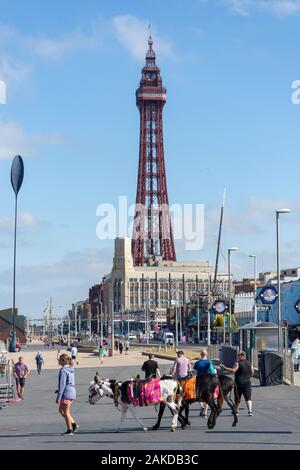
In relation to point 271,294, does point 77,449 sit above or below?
below

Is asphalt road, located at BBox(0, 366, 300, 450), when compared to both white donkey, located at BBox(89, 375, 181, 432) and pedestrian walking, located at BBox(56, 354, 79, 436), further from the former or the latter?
pedestrian walking, located at BBox(56, 354, 79, 436)

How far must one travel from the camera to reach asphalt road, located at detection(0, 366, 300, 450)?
15.6 meters

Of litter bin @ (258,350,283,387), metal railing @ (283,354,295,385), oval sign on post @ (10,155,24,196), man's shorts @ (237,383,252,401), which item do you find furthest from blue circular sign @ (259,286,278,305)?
oval sign on post @ (10,155,24,196)

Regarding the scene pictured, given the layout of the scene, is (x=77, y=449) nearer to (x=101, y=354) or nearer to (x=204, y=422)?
(x=204, y=422)

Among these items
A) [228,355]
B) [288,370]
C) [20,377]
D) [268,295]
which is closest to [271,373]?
[288,370]

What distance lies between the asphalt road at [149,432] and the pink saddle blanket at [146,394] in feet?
1.89

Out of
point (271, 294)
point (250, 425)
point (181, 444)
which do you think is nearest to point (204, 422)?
point (250, 425)

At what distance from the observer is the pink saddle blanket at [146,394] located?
58.2ft

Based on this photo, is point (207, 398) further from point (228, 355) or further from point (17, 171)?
point (17, 171)

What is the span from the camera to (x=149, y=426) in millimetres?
19109

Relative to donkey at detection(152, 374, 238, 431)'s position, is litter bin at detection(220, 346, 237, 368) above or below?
above
